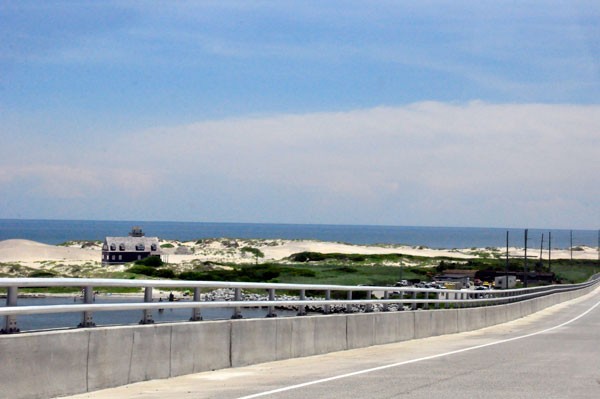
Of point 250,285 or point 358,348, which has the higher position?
point 250,285

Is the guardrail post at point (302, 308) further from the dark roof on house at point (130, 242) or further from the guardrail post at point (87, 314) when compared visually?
the dark roof on house at point (130, 242)

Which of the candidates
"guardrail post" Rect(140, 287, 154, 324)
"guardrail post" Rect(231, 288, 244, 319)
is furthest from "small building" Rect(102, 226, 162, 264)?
"guardrail post" Rect(140, 287, 154, 324)

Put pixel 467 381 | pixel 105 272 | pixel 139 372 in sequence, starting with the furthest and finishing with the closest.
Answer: pixel 105 272, pixel 467 381, pixel 139 372

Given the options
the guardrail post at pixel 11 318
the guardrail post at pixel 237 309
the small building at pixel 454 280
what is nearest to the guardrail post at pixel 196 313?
the guardrail post at pixel 237 309

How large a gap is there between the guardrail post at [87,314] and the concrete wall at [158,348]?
14 cm

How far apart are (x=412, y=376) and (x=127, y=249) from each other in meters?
113

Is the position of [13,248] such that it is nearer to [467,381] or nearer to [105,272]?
[105,272]

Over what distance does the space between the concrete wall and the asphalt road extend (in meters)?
0.21

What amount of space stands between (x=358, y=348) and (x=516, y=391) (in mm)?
6860

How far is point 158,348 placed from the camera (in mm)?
12133

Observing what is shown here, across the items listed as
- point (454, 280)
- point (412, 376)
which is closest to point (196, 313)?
point (412, 376)

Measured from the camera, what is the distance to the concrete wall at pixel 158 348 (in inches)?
383

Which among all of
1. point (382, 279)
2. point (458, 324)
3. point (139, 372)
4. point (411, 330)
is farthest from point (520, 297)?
point (382, 279)

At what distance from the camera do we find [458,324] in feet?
88.2
